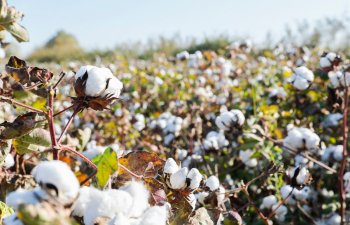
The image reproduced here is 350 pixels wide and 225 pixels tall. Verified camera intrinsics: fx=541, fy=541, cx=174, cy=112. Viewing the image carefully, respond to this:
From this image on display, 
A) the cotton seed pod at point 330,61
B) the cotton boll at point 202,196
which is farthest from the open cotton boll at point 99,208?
the cotton seed pod at point 330,61

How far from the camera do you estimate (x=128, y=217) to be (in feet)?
2.19

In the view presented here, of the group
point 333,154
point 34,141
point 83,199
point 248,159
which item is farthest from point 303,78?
point 83,199

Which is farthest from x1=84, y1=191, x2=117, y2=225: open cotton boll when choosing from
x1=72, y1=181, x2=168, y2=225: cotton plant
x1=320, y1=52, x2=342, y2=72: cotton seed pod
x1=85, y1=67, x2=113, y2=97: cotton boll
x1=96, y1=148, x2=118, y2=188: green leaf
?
x1=320, y1=52, x2=342, y2=72: cotton seed pod

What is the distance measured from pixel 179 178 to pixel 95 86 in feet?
0.80

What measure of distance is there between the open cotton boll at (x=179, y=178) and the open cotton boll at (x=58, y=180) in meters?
0.43

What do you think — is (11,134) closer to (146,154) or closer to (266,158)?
(146,154)

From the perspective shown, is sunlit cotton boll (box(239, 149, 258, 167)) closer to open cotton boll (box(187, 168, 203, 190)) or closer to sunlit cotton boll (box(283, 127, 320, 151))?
sunlit cotton boll (box(283, 127, 320, 151))

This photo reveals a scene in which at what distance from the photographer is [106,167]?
76cm

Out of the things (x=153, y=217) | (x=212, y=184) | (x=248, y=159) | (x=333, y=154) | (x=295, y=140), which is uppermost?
(x=153, y=217)

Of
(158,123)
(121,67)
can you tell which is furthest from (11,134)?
(121,67)

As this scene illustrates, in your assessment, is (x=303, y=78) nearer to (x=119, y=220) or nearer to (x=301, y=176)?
(x=301, y=176)

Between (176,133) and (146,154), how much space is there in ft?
5.83

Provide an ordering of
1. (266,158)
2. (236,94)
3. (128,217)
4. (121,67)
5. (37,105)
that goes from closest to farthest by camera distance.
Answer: (128,217) → (37,105) → (266,158) → (236,94) → (121,67)

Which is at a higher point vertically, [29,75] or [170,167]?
[29,75]
